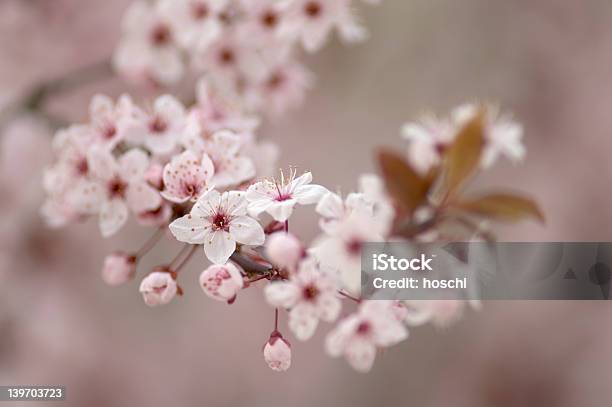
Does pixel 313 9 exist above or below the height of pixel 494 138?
above

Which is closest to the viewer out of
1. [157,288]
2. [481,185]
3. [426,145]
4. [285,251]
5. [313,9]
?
[285,251]

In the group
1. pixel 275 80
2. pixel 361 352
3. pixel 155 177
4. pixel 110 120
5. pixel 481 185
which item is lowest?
pixel 361 352

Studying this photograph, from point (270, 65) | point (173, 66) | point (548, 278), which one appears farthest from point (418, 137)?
point (173, 66)

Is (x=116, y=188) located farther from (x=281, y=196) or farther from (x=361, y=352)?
(x=361, y=352)

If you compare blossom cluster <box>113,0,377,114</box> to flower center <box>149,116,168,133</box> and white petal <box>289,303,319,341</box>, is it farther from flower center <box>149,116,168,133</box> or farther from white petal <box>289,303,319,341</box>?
white petal <box>289,303,319,341</box>

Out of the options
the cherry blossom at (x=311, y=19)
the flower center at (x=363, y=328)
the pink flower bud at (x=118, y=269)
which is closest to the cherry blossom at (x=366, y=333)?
the flower center at (x=363, y=328)

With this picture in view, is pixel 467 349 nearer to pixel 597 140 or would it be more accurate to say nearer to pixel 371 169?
pixel 371 169

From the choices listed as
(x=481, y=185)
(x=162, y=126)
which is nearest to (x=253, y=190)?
(x=162, y=126)
